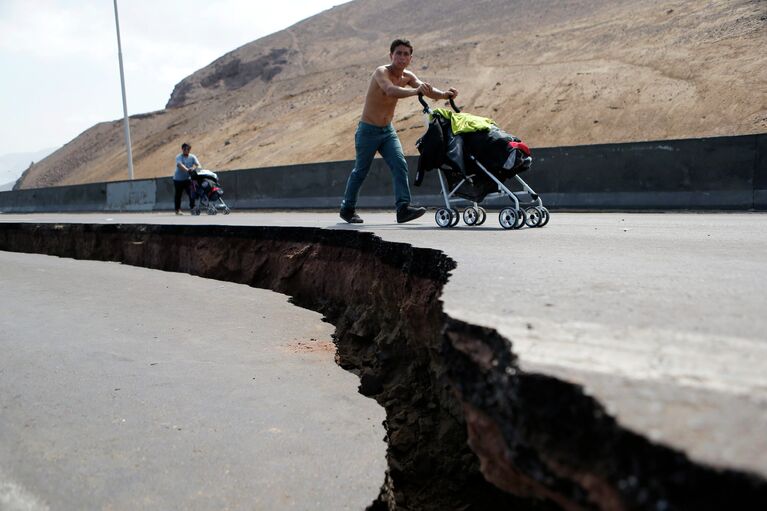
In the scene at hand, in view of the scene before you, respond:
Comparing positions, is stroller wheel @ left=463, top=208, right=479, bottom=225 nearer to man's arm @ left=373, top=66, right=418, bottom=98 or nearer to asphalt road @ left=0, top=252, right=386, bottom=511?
man's arm @ left=373, top=66, right=418, bottom=98

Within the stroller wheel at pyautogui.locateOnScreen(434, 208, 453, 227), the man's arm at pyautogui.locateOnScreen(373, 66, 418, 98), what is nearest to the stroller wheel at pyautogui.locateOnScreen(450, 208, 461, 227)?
the stroller wheel at pyautogui.locateOnScreen(434, 208, 453, 227)

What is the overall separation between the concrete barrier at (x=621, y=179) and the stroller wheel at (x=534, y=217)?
4.53 metres

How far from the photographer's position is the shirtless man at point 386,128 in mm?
7363

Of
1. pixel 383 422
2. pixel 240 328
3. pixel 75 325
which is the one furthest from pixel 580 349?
pixel 75 325

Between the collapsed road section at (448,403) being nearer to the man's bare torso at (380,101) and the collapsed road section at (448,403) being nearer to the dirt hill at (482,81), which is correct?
the man's bare torso at (380,101)

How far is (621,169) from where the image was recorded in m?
12.2

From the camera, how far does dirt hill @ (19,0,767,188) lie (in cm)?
2662

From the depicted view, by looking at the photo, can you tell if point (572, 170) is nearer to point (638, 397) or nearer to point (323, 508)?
point (323, 508)

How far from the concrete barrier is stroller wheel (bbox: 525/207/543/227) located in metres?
4.53

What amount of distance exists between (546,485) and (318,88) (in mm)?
49212

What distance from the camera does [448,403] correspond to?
312 cm

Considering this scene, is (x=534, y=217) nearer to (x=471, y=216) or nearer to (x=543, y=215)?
(x=543, y=215)

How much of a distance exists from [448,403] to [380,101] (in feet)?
16.6

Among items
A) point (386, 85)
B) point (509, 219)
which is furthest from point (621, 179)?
point (386, 85)
